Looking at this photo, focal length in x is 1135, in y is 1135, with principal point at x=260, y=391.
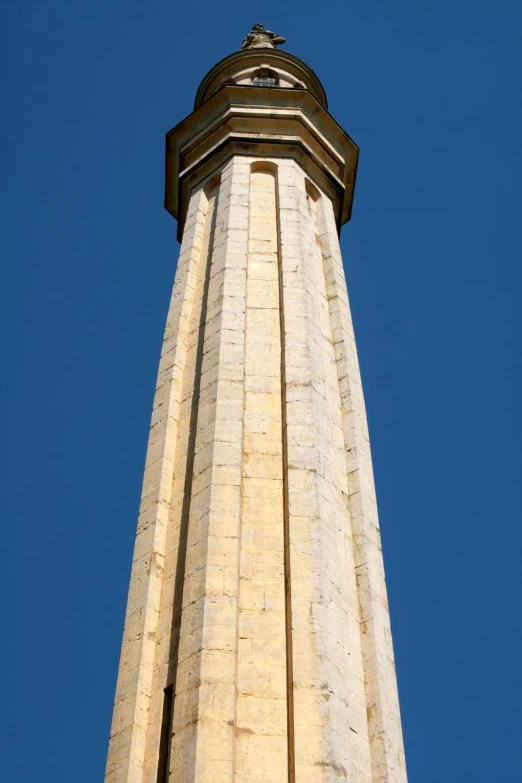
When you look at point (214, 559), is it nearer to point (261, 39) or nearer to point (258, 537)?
point (258, 537)

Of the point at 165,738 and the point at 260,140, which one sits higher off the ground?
the point at 260,140

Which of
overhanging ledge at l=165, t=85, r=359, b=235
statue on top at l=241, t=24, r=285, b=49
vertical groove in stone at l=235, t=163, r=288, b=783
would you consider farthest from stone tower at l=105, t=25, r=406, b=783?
statue on top at l=241, t=24, r=285, b=49

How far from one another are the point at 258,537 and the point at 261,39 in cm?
1851

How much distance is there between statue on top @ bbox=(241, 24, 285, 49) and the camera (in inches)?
1118

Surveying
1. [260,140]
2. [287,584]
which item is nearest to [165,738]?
[287,584]

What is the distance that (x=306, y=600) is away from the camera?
1241cm

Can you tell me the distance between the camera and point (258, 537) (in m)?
13.3

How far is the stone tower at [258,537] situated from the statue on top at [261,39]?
8875 mm

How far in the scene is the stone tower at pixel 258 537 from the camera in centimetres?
1132

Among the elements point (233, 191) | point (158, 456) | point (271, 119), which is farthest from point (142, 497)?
point (271, 119)

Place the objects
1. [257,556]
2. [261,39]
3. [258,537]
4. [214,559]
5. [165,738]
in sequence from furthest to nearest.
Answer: [261,39] → [258,537] → [257,556] → [214,559] → [165,738]

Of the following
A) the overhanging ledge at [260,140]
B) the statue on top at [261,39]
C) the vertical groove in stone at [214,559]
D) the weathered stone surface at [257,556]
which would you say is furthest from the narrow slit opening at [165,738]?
the statue on top at [261,39]

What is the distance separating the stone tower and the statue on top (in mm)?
8875

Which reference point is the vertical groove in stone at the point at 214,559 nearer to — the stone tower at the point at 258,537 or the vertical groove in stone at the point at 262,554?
the stone tower at the point at 258,537
